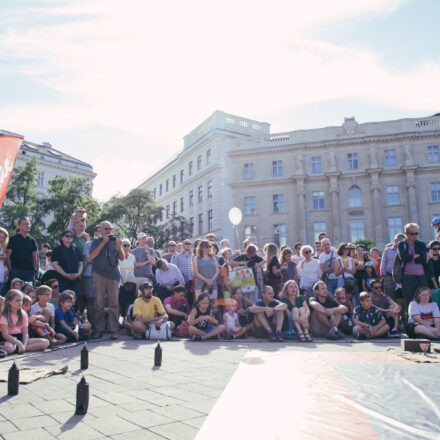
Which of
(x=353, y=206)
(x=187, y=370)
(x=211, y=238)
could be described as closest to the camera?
(x=187, y=370)

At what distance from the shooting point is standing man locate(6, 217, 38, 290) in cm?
843

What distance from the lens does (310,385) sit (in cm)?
458

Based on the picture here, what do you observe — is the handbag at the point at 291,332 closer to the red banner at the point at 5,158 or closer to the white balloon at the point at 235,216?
the red banner at the point at 5,158

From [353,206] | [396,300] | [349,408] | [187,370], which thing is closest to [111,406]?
[187,370]

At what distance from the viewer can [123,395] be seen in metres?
4.10

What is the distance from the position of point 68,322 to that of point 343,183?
35.0 m

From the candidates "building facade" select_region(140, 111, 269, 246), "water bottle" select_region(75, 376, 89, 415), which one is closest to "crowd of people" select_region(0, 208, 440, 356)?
"water bottle" select_region(75, 376, 89, 415)

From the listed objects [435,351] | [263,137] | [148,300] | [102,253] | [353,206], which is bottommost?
[435,351]

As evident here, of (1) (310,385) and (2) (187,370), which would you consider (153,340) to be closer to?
(2) (187,370)

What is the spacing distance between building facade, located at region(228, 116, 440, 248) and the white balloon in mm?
443

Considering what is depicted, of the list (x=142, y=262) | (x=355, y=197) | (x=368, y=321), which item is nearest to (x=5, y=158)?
(x=142, y=262)

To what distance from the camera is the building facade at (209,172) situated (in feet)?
140

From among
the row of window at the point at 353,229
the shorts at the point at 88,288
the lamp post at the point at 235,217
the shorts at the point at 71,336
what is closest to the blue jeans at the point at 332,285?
the shorts at the point at 88,288

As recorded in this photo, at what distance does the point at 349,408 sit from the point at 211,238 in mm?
8230
